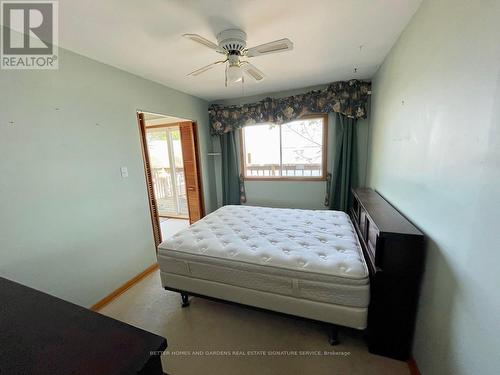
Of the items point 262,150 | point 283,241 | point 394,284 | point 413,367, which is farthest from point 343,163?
point 413,367

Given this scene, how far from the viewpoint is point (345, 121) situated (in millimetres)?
3100

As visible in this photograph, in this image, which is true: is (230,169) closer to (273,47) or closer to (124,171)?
(124,171)

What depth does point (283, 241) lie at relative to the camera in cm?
185

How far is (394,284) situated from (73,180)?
8.90ft

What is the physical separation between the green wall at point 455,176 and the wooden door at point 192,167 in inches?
119

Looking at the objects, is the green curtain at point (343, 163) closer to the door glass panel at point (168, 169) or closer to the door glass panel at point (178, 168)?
the door glass panel at point (178, 168)

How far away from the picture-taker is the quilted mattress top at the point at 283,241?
Answer: 4.95 feet

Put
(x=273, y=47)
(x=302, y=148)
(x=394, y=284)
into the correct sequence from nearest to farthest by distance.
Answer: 1. (x=394, y=284)
2. (x=273, y=47)
3. (x=302, y=148)

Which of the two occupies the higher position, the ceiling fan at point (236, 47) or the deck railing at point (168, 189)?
the ceiling fan at point (236, 47)

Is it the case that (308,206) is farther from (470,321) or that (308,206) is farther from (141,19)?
(141,19)

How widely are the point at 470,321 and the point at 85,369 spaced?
145 cm

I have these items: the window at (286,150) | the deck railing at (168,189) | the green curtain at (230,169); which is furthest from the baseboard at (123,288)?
the deck railing at (168,189)

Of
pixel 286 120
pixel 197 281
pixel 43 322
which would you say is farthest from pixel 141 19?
pixel 286 120

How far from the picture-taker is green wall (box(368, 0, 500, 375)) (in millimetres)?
792
